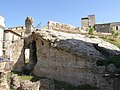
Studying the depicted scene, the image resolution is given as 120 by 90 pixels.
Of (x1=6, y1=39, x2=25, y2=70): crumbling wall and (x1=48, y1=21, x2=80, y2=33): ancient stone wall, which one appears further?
(x1=48, y1=21, x2=80, y2=33): ancient stone wall

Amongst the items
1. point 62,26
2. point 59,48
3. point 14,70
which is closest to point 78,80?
point 59,48

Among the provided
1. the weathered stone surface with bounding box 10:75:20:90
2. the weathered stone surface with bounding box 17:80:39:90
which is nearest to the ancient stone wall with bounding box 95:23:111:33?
the weathered stone surface with bounding box 10:75:20:90

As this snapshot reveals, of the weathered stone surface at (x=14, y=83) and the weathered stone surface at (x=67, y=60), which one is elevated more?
the weathered stone surface at (x=67, y=60)

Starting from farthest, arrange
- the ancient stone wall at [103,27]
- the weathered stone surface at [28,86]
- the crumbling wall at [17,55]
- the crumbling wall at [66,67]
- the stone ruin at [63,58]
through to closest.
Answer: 1. the ancient stone wall at [103,27]
2. the crumbling wall at [17,55]
3. the stone ruin at [63,58]
4. the crumbling wall at [66,67]
5. the weathered stone surface at [28,86]

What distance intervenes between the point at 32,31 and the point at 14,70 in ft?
14.5

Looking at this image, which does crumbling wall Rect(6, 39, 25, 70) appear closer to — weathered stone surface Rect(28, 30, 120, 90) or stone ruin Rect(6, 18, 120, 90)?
stone ruin Rect(6, 18, 120, 90)

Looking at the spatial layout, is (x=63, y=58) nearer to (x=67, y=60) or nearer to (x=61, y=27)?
(x=67, y=60)

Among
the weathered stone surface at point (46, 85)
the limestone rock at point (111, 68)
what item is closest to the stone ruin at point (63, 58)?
the limestone rock at point (111, 68)

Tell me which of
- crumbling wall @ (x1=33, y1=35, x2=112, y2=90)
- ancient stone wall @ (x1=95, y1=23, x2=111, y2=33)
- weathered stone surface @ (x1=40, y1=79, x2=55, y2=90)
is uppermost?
ancient stone wall @ (x1=95, y1=23, x2=111, y2=33)

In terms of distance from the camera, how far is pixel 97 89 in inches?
776

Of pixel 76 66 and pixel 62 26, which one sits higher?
pixel 62 26

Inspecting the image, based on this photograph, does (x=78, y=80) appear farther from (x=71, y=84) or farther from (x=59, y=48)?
(x=59, y=48)

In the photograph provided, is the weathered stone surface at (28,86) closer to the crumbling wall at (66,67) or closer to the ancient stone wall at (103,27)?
Answer: the crumbling wall at (66,67)

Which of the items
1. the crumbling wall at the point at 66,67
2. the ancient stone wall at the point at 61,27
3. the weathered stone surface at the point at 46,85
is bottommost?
the weathered stone surface at the point at 46,85
